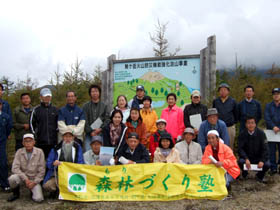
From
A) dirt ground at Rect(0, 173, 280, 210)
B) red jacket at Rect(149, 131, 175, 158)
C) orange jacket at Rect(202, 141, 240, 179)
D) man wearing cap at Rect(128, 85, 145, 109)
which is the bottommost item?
dirt ground at Rect(0, 173, 280, 210)

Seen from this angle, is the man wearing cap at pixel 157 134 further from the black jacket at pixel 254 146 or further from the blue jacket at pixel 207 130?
the black jacket at pixel 254 146

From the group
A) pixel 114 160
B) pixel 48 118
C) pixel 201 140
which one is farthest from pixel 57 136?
pixel 201 140

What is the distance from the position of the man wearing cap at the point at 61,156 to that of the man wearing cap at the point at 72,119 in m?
0.33

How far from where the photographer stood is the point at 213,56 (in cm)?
657

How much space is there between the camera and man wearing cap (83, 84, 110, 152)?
565 centimetres

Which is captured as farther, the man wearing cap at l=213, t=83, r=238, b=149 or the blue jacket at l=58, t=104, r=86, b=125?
the man wearing cap at l=213, t=83, r=238, b=149

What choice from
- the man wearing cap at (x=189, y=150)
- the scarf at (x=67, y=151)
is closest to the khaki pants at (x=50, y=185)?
the scarf at (x=67, y=151)

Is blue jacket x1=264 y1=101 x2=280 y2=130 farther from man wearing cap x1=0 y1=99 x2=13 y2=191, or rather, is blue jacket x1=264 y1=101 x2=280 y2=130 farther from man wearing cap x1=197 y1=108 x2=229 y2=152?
man wearing cap x1=0 y1=99 x2=13 y2=191

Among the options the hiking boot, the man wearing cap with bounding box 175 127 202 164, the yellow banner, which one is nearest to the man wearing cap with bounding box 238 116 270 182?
the man wearing cap with bounding box 175 127 202 164

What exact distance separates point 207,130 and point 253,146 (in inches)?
45.1

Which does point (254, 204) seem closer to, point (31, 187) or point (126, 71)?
point (31, 187)

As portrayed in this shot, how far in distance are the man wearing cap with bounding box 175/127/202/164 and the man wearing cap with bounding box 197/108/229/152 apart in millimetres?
262

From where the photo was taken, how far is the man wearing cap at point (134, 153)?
485 cm

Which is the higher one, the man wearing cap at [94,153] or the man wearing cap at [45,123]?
the man wearing cap at [45,123]
